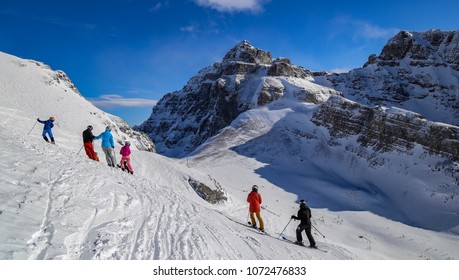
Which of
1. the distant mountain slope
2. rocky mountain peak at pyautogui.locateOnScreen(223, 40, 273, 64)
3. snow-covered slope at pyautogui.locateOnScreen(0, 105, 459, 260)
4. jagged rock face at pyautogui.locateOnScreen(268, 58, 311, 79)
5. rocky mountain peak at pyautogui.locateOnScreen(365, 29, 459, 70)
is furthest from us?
rocky mountain peak at pyautogui.locateOnScreen(223, 40, 273, 64)

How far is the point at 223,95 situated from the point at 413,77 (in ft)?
194

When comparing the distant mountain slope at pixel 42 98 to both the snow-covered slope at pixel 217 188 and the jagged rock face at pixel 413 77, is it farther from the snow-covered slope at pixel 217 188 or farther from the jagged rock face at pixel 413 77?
the jagged rock face at pixel 413 77

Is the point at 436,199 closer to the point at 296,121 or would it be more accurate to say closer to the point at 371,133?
the point at 371,133

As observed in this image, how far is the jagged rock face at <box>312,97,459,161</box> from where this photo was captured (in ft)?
133

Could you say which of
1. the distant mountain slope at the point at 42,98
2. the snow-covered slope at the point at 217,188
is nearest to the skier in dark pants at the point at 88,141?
the snow-covered slope at the point at 217,188

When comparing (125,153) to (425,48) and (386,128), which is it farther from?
(425,48)

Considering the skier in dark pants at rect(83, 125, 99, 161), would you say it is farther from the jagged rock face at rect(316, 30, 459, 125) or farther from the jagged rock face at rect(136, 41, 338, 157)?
the jagged rock face at rect(316, 30, 459, 125)

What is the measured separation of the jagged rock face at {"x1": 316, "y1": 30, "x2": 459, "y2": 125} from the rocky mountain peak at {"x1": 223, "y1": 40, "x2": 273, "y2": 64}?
26945mm

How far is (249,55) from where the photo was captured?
4941 inches

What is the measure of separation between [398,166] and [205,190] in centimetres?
2835

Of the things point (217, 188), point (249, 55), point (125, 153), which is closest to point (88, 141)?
point (125, 153)

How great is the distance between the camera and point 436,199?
113 feet

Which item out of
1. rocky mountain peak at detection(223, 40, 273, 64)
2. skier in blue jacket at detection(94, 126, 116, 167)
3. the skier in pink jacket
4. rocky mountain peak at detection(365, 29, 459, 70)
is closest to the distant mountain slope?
the skier in pink jacket
